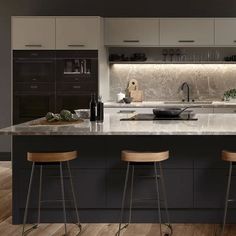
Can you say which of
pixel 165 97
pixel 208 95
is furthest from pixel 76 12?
pixel 208 95

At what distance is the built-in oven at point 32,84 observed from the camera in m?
6.82

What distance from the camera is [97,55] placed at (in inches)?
265

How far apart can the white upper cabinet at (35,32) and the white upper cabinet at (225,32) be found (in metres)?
2.43

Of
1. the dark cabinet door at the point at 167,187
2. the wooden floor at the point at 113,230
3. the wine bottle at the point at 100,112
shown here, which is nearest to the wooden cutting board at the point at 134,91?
the wine bottle at the point at 100,112

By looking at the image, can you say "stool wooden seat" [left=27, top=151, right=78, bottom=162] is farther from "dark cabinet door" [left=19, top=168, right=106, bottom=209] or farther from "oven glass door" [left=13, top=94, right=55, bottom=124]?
"oven glass door" [left=13, top=94, right=55, bottom=124]

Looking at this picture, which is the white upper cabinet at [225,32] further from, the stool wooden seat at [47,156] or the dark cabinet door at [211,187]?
the stool wooden seat at [47,156]

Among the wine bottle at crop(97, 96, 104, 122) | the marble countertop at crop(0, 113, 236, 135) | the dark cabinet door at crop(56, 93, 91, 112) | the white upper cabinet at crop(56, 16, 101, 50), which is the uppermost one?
the white upper cabinet at crop(56, 16, 101, 50)

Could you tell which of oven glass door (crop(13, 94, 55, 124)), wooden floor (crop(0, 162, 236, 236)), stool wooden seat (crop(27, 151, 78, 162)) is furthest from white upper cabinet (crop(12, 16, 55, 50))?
stool wooden seat (crop(27, 151, 78, 162))

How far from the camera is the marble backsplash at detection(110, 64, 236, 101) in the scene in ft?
24.7

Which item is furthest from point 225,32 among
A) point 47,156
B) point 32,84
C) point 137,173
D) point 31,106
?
point 47,156

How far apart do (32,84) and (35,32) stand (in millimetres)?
755

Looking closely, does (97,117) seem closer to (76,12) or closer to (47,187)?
(47,187)

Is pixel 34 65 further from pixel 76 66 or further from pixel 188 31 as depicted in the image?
pixel 188 31

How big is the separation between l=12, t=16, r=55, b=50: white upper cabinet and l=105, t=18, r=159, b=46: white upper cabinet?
845 mm
